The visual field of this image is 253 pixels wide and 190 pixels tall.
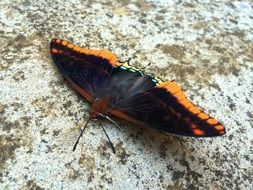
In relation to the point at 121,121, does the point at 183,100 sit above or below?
above

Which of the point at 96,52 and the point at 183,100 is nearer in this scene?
the point at 183,100

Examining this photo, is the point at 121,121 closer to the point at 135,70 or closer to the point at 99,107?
the point at 99,107

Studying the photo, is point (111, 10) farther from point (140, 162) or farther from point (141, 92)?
point (140, 162)

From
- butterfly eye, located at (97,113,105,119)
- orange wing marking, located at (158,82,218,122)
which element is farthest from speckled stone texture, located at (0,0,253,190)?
orange wing marking, located at (158,82,218,122)

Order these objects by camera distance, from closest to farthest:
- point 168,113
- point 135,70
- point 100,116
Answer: point 168,113 < point 100,116 < point 135,70

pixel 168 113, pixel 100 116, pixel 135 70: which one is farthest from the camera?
pixel 135 70

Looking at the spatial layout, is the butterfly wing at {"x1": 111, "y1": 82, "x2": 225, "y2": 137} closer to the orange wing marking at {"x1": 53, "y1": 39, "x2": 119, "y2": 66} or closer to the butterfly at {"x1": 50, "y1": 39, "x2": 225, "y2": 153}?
the butterfly at {"x1": 50, "y1": 39, "x2": 225, "y2": 153}

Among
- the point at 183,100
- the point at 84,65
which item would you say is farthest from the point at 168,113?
the point at 84,65

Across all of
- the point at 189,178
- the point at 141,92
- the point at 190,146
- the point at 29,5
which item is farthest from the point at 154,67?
the point at 29,5
